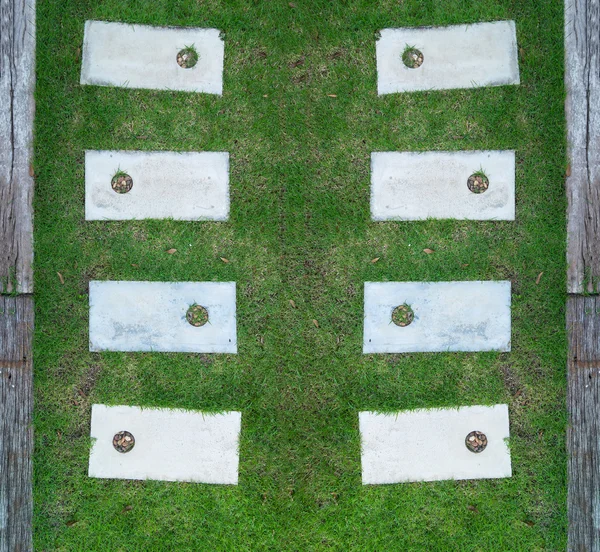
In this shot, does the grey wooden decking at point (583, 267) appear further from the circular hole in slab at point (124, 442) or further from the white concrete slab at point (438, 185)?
the circular hole in slab at point (124, 442)

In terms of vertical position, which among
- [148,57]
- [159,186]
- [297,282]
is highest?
[148,57]

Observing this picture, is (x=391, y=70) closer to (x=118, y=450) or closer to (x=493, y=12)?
(x=493, y=12)

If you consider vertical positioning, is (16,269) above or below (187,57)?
below

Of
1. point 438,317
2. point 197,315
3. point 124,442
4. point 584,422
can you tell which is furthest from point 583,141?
point 124,442

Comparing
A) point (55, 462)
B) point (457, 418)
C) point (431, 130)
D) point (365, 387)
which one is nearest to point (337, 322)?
point (365, 387)

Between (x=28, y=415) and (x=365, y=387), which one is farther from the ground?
(x=365, y=387)

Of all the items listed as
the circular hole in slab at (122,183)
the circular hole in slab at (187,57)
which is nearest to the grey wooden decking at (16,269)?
the circular hole in slab at (122,183)

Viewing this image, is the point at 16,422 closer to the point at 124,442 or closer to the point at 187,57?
the point at 124,442
